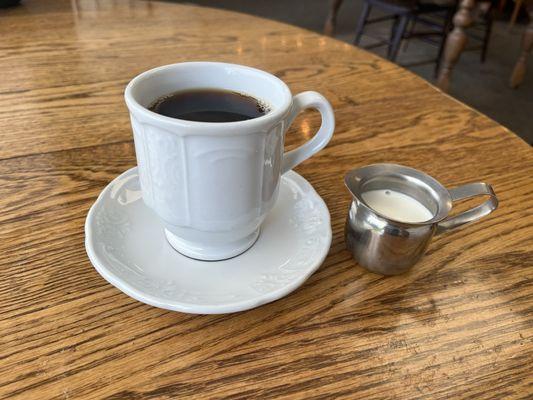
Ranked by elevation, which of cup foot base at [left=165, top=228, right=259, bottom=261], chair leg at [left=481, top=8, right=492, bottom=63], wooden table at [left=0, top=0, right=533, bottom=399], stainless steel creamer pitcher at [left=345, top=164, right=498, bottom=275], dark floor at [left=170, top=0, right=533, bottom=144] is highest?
stainless steel creamer pitcher at [left=345, top=164, right=498, bottom=275]

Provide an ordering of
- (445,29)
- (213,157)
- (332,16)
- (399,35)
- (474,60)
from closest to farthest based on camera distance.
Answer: (213,157) < (399,35) < (445,29) < (332,16) < (474,60)

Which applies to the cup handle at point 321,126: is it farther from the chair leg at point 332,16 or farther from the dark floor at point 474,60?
the chair leg at point 332,16

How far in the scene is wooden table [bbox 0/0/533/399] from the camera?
333mm

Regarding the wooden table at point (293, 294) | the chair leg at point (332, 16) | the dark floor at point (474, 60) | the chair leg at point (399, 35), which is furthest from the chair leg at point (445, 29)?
the wooden table at point (293, 294)

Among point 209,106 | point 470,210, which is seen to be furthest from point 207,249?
point 470,210

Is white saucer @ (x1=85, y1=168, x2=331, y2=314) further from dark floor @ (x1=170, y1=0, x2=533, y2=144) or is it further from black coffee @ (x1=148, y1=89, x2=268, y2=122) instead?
dark floor @ (x1=170, y1=0, x2=533, y2=144)

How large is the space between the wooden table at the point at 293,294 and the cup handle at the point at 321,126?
0.29 ft

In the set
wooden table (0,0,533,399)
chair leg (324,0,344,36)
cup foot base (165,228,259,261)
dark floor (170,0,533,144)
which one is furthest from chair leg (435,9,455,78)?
cup foot base (165,228,259,261)

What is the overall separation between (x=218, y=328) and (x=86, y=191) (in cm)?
25

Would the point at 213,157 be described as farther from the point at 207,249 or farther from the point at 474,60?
the point at 474,60

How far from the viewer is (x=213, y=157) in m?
0.35

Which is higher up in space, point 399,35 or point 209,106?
point 209,106

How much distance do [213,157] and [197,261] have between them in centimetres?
11

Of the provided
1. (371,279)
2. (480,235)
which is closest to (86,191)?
(371,279)
